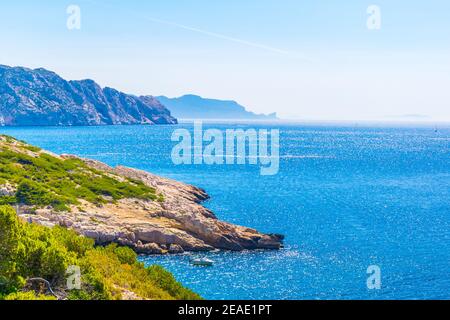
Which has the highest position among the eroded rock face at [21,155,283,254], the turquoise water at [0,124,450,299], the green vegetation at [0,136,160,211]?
the green vegetation at [0,136,160,211]

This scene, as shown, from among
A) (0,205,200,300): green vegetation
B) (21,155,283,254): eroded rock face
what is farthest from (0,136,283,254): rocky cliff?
(0,205,200,300): green vegetation

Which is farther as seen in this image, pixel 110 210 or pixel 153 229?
pixel 110 210

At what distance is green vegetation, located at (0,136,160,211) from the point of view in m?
65.4

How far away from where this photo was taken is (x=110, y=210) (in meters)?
68.1

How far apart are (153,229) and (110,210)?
9.26 metres

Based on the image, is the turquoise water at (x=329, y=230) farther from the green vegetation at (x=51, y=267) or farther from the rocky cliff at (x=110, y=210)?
the green vegetation at (x=51, y=267)

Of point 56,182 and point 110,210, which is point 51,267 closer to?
point 110,210

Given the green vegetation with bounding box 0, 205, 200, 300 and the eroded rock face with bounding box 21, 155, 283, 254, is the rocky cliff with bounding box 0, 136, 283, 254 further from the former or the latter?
the green vegetation with bounding box 0, 205, 200, 300

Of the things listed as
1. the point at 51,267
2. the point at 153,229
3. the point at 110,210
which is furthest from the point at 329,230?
the point at 51,267

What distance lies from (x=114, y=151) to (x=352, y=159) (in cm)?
9131

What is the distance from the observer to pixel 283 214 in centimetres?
8381

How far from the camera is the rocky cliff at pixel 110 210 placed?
6050 cm

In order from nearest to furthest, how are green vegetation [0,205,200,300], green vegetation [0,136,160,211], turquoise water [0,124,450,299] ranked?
green vegetation [0,205,200,300] → turquoise water [0,124,450,299] → green vegetation [0,136,160,211]
